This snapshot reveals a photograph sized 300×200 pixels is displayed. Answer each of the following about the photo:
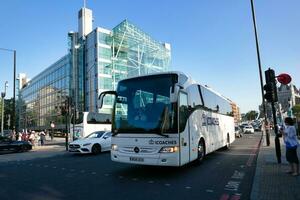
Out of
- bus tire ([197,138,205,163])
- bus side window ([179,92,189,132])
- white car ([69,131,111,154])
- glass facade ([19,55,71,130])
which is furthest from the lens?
glass facade ([19,55,71,130])

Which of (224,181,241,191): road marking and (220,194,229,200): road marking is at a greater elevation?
(224,181,241,191): road marking

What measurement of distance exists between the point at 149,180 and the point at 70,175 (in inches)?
116

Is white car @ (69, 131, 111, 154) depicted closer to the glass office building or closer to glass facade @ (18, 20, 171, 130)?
glass facade @ (18, 20, 171, 130)

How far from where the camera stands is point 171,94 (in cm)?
834

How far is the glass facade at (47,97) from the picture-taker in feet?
221

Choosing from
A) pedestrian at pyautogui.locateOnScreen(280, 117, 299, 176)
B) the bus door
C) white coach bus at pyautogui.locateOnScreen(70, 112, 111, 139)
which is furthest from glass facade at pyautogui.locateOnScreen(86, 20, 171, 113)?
pedestrian at pyautogui.locateOnScreen(280, 117, 299, 176)

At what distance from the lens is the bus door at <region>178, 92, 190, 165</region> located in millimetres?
9180

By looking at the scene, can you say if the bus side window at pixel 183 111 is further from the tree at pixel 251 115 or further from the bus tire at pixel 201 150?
the tree at pixel 251 115

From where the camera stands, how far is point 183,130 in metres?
9.36

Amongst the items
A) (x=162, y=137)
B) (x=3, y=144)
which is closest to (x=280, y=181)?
(x=162, y=137)

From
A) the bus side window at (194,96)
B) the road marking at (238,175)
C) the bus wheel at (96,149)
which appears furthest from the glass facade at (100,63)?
the road marking at (238,175)

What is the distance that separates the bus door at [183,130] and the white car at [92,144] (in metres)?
9.09

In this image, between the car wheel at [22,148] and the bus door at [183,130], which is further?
the car wheel at [22,148]

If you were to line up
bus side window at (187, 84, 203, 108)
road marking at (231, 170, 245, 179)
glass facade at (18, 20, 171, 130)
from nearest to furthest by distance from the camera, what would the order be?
road marking at (231, 170, 245, 179), bus side window at (187, 84, 203, 108), glass facade at (18, 20, 171, 130)
